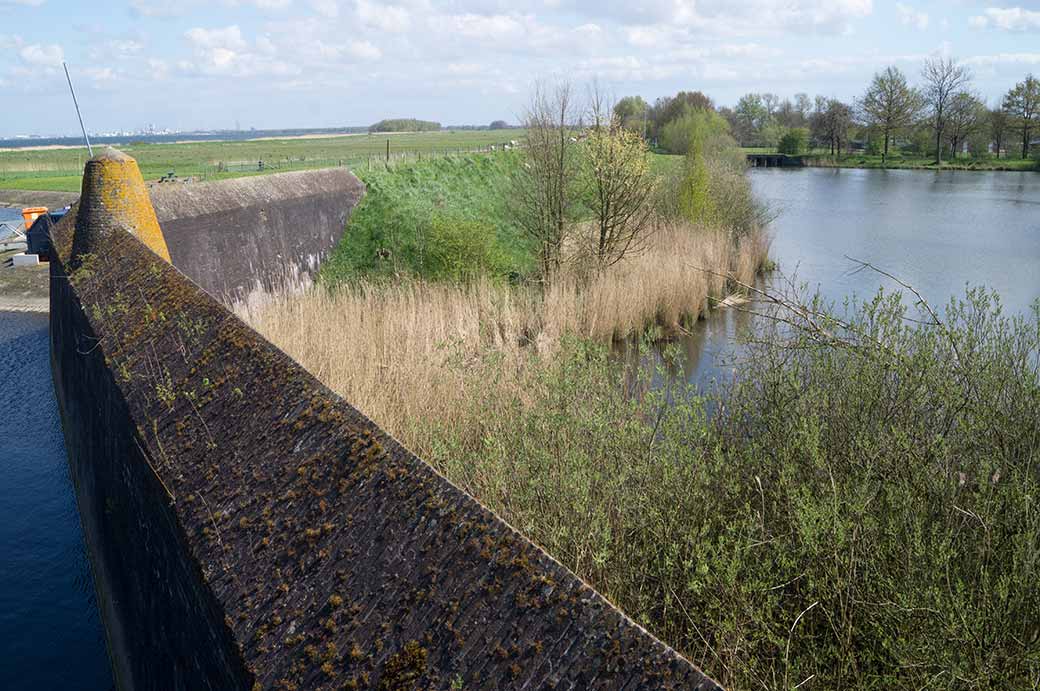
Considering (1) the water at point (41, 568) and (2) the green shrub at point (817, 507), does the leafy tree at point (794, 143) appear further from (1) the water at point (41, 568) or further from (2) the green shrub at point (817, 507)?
(2) the green shrub at point (817, 507)

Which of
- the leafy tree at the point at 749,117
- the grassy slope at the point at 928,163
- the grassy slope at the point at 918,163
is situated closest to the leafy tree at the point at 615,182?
the grassy slope at the point at 918,163

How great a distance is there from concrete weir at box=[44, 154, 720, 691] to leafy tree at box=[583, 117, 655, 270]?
1197cm

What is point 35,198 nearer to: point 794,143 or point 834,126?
point 794,143

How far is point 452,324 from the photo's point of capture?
1036cm

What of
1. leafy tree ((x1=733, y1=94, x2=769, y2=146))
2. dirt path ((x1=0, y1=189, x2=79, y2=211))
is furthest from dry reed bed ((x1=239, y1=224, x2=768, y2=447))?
leafy tree ((x1=733, y1=94, x2=769, y2=146))

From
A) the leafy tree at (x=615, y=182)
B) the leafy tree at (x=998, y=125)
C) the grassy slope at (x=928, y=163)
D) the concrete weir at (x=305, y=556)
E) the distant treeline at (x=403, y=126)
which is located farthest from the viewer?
the distant treeline at (x=403, y=126)

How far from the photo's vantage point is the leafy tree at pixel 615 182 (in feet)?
50.6

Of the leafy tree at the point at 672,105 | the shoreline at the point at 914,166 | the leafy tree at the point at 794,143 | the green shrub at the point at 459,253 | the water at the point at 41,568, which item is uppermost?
the leafy tree at the point at 672,105

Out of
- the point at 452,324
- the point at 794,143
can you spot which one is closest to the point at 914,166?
the point at 794,143

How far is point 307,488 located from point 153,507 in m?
1.71

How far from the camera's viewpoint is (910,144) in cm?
5828

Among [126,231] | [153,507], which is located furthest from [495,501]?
[126,231]

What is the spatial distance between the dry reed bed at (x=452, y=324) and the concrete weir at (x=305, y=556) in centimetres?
226

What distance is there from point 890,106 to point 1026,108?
9188 mm
